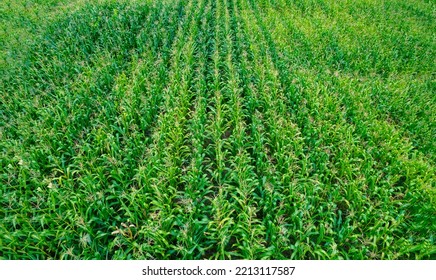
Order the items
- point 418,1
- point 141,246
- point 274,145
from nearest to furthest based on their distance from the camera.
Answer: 1. point 141,246
2. point 274,145
3. point 418,1

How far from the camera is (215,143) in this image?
4977 millimetres

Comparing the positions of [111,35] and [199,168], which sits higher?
[111,35]

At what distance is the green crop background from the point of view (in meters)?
3.68

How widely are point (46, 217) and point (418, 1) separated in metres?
16.4

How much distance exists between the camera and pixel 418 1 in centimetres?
1306

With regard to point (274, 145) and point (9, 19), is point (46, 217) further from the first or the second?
point (9, 19)

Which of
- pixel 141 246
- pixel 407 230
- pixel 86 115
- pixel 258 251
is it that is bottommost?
pixel 407 230

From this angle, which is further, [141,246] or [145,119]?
[145,119]

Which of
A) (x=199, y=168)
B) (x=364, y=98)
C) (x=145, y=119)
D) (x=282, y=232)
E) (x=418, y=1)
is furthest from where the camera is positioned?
(x=418, y=1)

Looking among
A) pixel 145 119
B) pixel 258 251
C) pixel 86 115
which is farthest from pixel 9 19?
pixel 258 251

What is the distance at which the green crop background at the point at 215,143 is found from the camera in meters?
3.68

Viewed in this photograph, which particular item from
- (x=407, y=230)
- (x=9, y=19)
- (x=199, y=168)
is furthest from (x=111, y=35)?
(x=407, y=230)

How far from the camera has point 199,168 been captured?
14.7 ft

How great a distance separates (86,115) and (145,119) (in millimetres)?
1143
